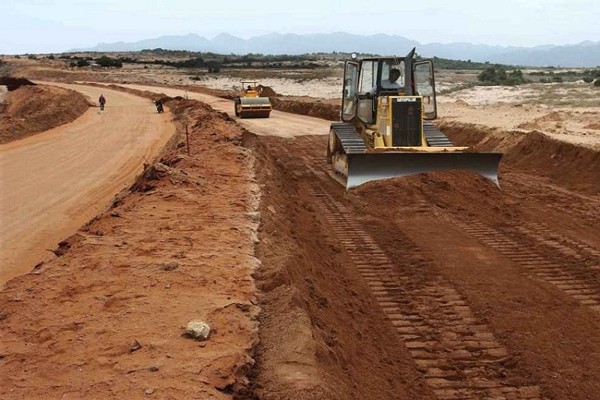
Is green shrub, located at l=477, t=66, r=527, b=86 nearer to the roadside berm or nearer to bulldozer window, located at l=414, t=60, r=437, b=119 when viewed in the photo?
bulldozer window, located at l=414, t=60, r=437, b=119

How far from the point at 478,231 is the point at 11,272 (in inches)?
290

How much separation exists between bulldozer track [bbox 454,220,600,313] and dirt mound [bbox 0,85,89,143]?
19.7 metres

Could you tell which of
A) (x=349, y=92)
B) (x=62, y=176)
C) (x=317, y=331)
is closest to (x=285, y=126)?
(x=349, y=92)

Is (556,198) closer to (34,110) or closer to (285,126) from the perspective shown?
(285,126)

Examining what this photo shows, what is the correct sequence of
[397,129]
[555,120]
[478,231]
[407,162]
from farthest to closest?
1. [555,120]
2. [397,129]
3. [407,162]
4. [478,231]

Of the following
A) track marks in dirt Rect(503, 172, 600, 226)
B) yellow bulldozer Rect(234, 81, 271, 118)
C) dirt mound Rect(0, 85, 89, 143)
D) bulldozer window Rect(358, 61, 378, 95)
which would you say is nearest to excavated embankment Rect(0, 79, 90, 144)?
dirt mound Rect(0, 85, 89, 143)

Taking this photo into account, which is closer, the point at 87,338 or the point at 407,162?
the point at 87,338

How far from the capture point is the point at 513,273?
8352mm

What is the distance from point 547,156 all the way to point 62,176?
13223 mm

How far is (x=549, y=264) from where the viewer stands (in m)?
8.75

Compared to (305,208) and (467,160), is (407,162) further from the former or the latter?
(305,208)

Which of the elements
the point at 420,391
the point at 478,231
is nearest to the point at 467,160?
the point at 478,231

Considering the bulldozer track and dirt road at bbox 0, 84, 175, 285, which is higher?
the bulldozer track

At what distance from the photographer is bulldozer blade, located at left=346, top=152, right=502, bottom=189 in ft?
42.2
